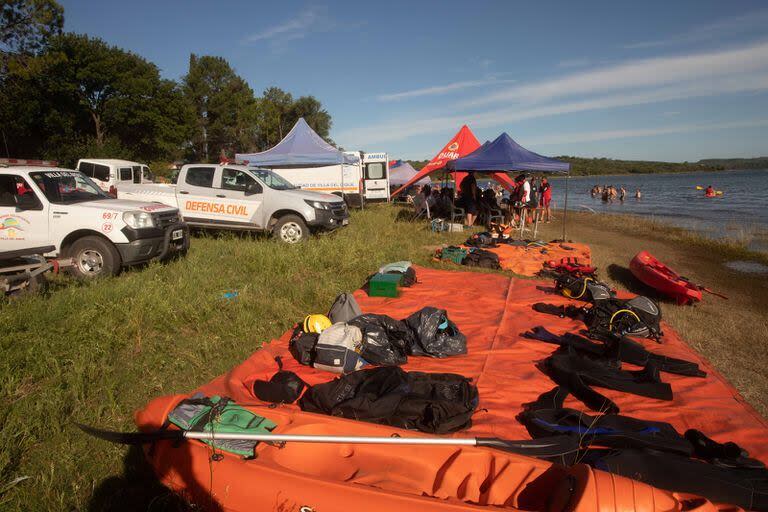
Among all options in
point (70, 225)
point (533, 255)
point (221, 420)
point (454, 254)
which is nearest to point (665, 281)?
point (533, 255)

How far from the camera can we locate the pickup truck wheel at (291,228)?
9750mm

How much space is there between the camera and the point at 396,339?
15.3ft

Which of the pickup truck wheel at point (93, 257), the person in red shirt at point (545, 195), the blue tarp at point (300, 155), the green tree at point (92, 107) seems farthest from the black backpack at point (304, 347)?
the green tree at point (92, 107)

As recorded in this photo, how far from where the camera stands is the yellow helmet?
464cm

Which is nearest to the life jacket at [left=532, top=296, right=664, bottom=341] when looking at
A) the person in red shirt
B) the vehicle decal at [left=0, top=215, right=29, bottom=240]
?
the vehicle decal at [left=0, top=215, right=29, bottom=240]

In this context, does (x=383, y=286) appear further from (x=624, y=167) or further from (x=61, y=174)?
(x=624, y=167)

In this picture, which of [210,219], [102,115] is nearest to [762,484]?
[210,219]

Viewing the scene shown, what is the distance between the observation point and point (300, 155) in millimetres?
15109

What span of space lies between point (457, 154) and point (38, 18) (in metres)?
24.0

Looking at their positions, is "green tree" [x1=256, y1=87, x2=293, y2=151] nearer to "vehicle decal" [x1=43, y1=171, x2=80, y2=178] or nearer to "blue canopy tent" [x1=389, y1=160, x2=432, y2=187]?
"blue canopy tent" [x1=389, y1=160, x2=432, y2=187]

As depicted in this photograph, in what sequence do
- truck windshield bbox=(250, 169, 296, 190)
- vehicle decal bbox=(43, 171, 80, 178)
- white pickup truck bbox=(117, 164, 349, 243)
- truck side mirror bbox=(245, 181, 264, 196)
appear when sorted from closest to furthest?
1. vehicle decal bbox=(43, 171, 80, 178)
2. white pickup truck bbox=(117, 164, 349, 243)
3. truck side mirror bbox=(245, 181, 264, 196)
4. truck windshield bbox=(250, 169, 296, 190)

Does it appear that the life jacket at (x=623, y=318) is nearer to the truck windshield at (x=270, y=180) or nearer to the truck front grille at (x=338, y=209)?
the truck front grille at (x=338, y=209)

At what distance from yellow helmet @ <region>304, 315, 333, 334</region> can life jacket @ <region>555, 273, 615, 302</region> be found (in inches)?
150

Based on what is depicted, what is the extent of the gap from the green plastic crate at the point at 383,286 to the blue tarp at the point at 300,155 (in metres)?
9.46
